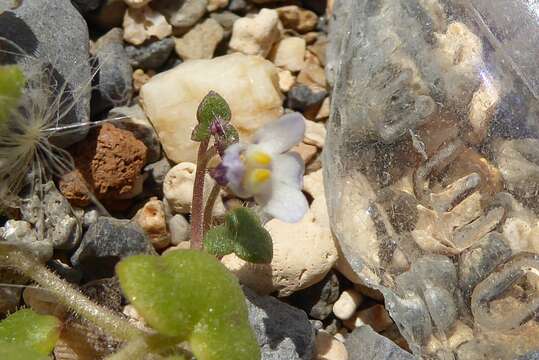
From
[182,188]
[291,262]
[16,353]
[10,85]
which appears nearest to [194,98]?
[182,188]

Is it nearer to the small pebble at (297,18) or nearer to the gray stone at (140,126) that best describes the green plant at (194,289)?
the gray stone at (140,126)

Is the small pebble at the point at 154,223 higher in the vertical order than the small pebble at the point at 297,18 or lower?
lower

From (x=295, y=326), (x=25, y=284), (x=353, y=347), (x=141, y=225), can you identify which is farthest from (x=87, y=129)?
(x=353, y=347)

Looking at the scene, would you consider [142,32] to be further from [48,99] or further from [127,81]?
[48,99]

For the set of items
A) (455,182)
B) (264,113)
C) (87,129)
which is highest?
(455,182)

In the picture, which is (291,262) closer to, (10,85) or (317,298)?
(317,298)

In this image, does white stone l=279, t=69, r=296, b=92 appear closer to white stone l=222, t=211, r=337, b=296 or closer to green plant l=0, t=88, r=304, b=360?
white stone l=222, t=211, r=337, b=296

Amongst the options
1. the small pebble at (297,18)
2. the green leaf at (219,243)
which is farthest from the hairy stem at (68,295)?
the small pebble at (297,18)
